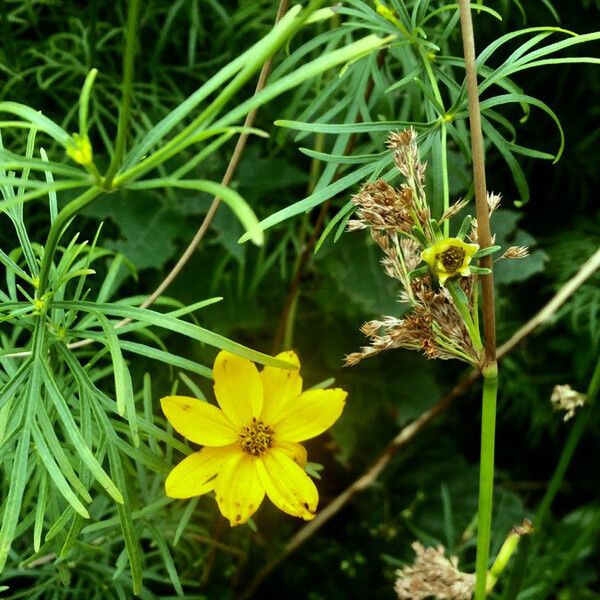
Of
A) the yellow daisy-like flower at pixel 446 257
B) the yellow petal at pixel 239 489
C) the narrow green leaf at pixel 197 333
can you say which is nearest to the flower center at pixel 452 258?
the yellow daisy-like flower at pixel 446 257

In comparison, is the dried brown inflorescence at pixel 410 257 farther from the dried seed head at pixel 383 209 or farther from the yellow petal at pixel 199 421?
the yellow petal at pixel 199 421

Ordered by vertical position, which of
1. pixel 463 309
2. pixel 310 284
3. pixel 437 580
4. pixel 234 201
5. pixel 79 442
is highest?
pixel 234 201

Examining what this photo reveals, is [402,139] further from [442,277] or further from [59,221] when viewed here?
[59,221]

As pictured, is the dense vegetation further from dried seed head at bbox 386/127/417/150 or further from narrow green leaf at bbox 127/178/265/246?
narrow green leaf at bbox 127/178/265/246

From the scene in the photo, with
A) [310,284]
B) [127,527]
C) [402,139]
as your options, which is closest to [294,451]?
[127,527]

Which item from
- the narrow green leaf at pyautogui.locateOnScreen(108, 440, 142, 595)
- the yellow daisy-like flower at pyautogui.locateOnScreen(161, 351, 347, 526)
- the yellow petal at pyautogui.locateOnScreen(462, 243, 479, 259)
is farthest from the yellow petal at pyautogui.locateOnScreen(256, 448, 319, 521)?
the yellow petal at pyautogui.locateOnScreen(462, 243, 479, 259)

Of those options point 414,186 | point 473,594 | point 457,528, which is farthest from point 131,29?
point 457,528
